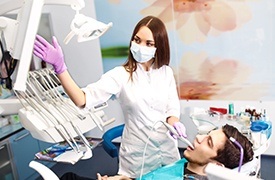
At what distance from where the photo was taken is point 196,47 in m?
2.95

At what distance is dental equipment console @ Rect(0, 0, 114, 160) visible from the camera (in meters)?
0.74

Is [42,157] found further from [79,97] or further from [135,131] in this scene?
[79,97]

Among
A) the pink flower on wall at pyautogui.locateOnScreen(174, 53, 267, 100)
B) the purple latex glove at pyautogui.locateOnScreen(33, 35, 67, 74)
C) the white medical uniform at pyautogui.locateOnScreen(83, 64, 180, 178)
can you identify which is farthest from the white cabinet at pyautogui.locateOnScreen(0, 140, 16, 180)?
the purple latex glove at pyautogui.locateOnScreen(33, 35, 67, 74)

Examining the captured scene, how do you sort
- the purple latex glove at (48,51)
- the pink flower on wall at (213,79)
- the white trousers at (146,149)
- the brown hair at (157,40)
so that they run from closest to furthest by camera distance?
the purple latex glove at (48,51) → the brown hair at (157,40) → the white trousers at (146,149) → the pink flower on wall at (213,79)

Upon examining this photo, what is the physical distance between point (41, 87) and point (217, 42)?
200 cm

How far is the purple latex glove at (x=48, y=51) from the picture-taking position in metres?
1.03

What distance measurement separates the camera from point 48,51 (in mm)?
1065

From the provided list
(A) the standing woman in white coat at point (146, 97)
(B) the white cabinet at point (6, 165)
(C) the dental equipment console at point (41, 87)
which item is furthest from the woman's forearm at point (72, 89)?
(B) the white cabinet at point (6, 165)

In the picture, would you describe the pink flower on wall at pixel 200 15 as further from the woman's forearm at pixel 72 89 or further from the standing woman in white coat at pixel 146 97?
the woman's forearm at pixel 72 89

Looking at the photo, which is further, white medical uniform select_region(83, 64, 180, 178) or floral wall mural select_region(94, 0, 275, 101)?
floral wall mural select_region(94, 0, 275, 101)

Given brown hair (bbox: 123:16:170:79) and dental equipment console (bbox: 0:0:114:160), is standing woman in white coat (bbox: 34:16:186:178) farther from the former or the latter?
dental equipment console (bbox: 0:0:114:160)

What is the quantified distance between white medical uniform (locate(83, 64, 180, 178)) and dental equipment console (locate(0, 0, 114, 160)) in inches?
12.3

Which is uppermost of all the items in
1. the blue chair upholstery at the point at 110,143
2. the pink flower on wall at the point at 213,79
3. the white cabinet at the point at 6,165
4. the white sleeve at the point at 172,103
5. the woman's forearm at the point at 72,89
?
the woman's forearm at the point at 72,89

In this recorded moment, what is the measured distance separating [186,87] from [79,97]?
74.4 inches
